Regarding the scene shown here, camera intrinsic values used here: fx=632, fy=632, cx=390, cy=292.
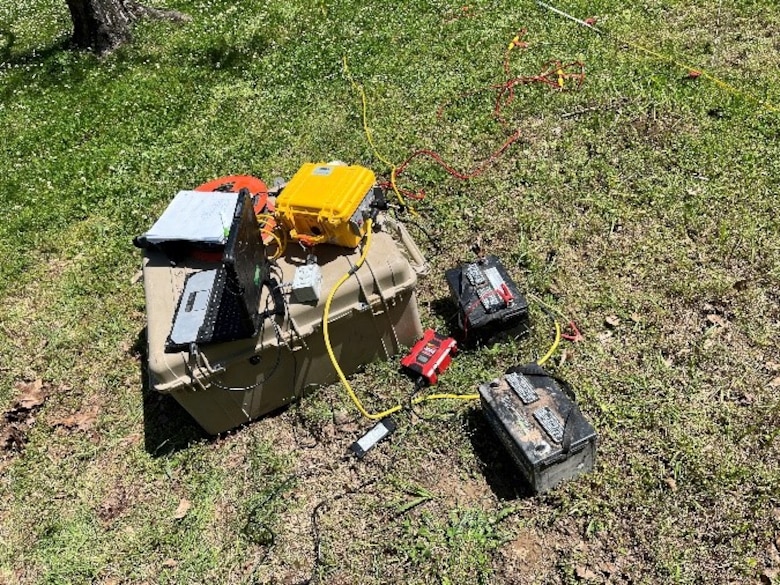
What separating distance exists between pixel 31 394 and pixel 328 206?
3136mm

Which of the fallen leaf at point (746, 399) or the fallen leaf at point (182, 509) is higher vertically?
the fallen leaf at point (746, 399)

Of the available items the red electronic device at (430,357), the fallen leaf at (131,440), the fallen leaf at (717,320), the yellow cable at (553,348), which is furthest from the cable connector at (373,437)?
the fallen leaf at (717,320)

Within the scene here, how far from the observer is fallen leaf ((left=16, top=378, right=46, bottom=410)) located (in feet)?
16.9

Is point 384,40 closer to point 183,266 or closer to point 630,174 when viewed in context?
point 630,174

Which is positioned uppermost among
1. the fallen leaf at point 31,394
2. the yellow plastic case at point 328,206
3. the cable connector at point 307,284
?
the yellow plastic case at point 328,206

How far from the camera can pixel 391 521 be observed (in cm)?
406

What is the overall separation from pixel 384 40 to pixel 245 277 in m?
5.88

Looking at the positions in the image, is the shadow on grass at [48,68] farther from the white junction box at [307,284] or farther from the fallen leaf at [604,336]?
the fallen leaf at [604,336]

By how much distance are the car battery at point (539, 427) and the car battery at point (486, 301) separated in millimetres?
569

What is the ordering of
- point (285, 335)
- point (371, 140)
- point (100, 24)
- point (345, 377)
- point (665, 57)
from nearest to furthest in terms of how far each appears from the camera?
point (285, 335) → point (345, 377) → point (371, 140) → point (665, 57) → point (100, 24)

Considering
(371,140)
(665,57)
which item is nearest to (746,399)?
(371,140)

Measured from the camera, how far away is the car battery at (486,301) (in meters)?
4.58

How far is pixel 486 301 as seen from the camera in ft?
15.1

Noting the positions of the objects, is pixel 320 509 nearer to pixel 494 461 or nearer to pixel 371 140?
pixel 494 461
